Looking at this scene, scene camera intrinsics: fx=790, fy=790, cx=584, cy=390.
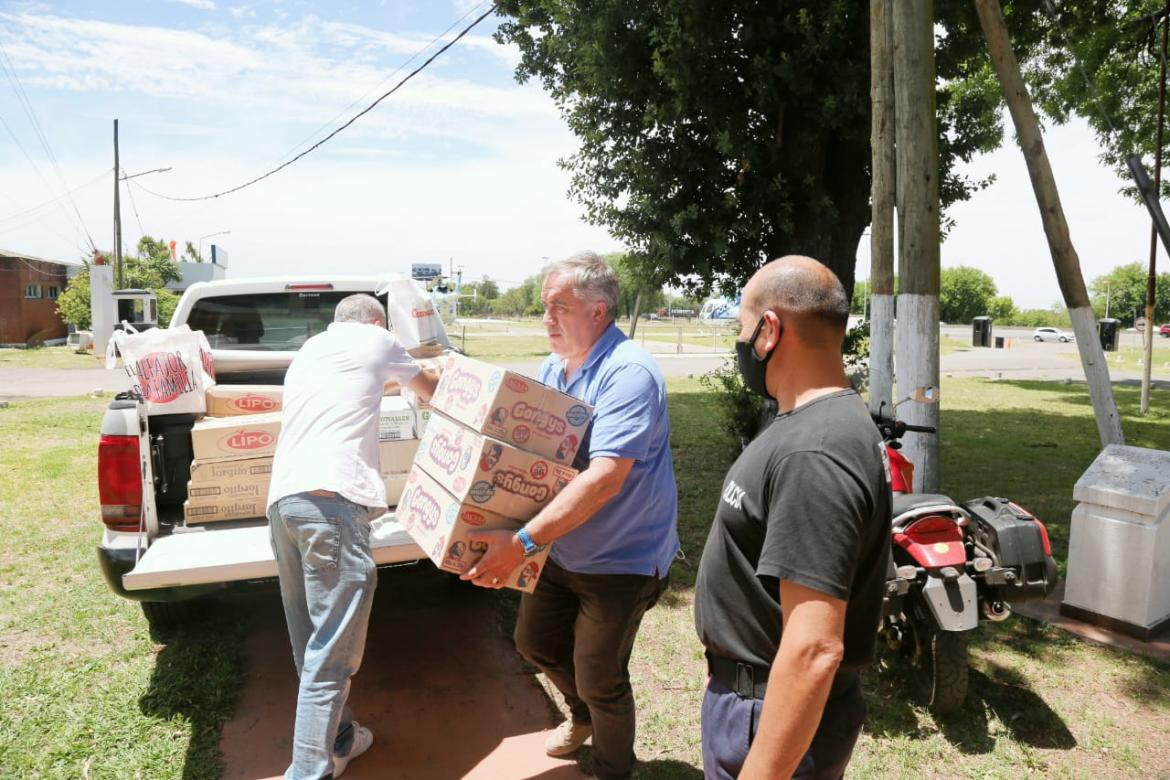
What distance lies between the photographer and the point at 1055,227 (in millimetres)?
5531

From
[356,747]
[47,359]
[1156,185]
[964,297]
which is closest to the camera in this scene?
[356,747]

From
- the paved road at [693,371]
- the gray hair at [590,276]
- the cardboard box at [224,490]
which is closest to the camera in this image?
the gray hair at [590,276]

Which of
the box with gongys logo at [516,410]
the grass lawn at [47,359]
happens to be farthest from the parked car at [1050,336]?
the box with gongys logo at [516,410]

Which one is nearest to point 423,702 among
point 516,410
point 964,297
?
point 516,410

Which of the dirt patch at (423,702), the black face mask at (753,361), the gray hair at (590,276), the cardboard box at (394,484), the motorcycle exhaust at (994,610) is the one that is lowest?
the dirt patch at (423,702)

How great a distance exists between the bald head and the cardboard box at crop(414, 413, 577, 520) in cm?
111

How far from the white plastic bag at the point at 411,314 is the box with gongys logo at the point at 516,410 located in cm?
190

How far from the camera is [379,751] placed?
3.41 m

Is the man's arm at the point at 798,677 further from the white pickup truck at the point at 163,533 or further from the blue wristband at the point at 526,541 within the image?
the white pickup truck at the point at 163,533

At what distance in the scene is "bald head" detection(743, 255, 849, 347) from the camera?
1.65 m

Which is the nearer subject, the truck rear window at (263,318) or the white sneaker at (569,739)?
the white sneaker at (569,739)

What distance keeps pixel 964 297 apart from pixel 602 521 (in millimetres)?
97667

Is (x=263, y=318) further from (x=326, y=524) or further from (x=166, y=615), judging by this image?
(x=326, y=524)

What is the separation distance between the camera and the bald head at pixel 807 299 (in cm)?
165
